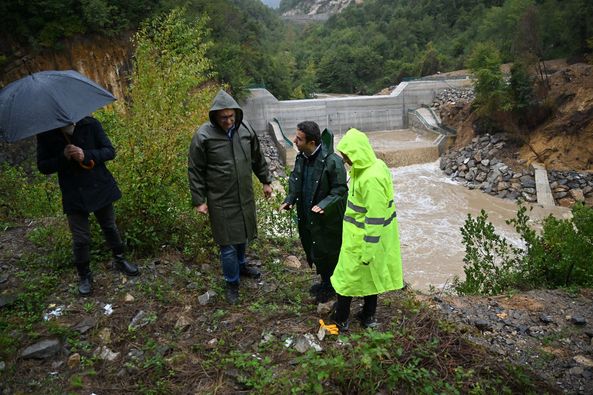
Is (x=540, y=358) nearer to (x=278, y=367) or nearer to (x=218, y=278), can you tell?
(x=278, y=367)

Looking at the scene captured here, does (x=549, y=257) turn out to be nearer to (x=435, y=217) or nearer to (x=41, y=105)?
(x=41, y=105)

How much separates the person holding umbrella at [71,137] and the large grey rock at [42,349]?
611mm

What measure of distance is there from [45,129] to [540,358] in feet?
12.8

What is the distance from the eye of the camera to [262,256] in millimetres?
4434

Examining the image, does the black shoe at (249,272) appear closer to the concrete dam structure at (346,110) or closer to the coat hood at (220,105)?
the coat hood at (220,105)

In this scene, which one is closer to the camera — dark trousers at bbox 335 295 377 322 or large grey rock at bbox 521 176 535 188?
dark trousers at bbox 335 295 377 322

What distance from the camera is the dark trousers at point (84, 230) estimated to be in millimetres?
3133

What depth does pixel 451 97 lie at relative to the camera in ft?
71.8

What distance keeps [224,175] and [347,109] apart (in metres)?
19.9

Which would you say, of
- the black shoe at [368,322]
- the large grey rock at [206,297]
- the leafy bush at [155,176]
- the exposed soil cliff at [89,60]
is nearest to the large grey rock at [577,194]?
the black shoe at [368,322]

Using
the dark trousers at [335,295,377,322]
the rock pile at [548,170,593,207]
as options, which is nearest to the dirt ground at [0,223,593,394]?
the dark trousers at [335,295,377,322]

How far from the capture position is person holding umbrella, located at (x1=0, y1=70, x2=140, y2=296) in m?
2.65

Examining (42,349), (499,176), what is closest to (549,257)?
(42,349)

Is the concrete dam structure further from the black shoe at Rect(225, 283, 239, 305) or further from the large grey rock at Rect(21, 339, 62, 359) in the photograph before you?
the large grey rock at Rect(21, 339, 62, 359)
